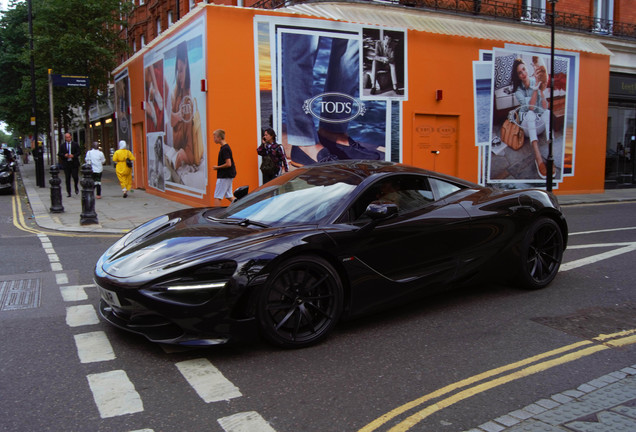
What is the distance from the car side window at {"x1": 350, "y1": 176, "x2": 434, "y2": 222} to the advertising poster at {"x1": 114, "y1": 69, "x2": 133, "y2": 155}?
16.9 meters

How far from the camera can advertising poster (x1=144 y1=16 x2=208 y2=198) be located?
12664 millimetres

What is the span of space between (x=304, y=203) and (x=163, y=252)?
125cm

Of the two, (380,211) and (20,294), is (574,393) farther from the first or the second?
(20,294)

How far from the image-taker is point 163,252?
149 inches

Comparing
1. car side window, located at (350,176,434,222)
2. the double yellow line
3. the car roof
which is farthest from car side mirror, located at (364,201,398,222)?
the double yellow line

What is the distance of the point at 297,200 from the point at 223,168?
6542 millimetres

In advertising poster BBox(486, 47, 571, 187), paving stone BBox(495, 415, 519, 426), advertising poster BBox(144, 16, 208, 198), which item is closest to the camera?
paving stone BBox(495, 415, 519, 426)

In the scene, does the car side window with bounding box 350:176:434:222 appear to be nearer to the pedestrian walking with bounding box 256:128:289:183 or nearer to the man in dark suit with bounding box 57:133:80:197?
the pedestrian walking with bounding box 256:128:289:183

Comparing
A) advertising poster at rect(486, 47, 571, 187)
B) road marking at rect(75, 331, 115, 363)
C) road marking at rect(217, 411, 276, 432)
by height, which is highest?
advertising poster at rect(486, 47, 571, 187)

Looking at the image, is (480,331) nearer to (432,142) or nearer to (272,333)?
(272,333)

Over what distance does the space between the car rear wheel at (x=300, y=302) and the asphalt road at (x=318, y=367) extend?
136mm

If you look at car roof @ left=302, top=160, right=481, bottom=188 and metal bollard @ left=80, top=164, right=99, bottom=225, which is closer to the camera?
car roof @ left=302, top=160, right=481, bottom=188

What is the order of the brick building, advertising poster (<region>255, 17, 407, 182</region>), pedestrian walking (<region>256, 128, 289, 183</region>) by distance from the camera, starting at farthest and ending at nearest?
the brick building → advertising poster (<region>255, 17, 407, 182</region>) → pedestrian walking (<region>256, 128, 289, 183</region>)

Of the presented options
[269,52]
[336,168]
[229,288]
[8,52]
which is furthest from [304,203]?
[8,52]
